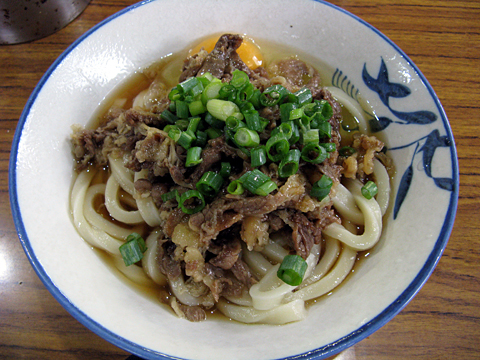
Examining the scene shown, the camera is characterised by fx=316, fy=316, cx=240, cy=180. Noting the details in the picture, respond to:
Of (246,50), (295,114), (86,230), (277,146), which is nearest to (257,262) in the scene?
(277,146)

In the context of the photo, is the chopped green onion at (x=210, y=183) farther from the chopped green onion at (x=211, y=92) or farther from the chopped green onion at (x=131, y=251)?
the chopped green onion at (x=131, y=251)

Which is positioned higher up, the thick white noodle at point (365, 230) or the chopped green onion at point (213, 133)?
the chopped green onion at point (213, 133)

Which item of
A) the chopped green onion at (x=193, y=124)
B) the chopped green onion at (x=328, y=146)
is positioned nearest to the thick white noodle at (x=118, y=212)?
the chopped green onion at (x=193, y=124)

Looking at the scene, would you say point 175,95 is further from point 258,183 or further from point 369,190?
point 369,190

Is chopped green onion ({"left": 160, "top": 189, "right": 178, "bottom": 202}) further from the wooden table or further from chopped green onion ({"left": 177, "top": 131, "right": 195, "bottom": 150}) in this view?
the wooden table

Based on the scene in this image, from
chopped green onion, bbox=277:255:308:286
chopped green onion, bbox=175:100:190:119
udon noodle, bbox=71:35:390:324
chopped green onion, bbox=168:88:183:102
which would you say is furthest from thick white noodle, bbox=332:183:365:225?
chopped green onion, bbox=168:88:183:102

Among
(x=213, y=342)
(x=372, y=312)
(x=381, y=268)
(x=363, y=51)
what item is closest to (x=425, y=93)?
(x=363, y=51)

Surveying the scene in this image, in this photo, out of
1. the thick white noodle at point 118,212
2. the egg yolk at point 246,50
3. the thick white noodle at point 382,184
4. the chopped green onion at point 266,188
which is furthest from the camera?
the egg yolk at point 246,50
